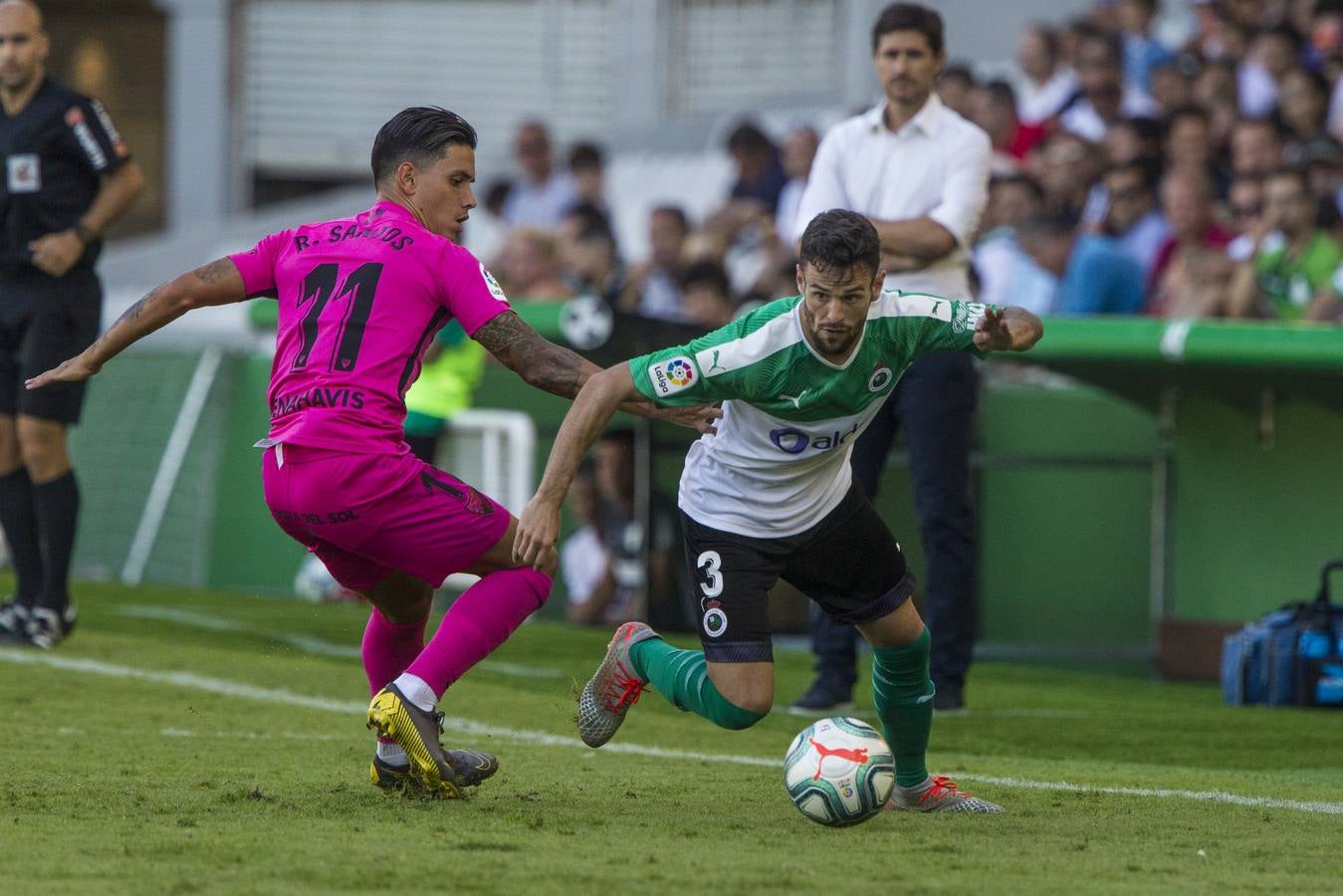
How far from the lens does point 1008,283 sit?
1144 cm

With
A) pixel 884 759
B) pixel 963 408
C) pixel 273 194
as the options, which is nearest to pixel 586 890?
pixel 884 759

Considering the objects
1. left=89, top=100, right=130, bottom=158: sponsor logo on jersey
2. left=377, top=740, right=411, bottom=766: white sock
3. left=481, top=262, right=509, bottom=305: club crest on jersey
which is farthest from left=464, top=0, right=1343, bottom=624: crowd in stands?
left=377, top=740, right=411, bottom=766: white sock

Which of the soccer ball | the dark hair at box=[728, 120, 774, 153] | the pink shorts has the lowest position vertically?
the soccer ball

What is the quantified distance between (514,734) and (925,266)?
7.07 feet

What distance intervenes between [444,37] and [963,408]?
17.5 meters

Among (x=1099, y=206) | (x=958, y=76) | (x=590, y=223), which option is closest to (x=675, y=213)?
(x=590, y=223)

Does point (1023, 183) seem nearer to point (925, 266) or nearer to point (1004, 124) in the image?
point (1004, 124)

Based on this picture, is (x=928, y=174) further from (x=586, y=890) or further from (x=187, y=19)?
(x=187, y=19)

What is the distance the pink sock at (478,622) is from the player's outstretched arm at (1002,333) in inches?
49.4

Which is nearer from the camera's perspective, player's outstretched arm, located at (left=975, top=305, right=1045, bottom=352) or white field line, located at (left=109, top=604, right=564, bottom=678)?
player's outstretched arm, located at (left=975, top=305, right=1045, bottom=352)

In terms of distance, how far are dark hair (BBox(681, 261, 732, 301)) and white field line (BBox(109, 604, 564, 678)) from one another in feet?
9.84

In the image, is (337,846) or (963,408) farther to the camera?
(963,408)

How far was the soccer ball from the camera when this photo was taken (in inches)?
184

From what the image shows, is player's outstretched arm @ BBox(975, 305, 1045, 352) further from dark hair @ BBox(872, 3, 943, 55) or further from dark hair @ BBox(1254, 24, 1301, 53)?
dark hair @ BBox(1254, 24, 1301, 53)
